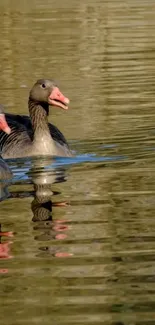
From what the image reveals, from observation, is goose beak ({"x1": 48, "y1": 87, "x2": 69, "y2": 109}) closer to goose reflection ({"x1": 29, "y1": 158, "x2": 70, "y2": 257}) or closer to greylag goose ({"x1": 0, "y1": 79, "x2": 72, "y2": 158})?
greylag goose ({"x1": 0, "y1": 79, "x2": 72, "y2": 158})

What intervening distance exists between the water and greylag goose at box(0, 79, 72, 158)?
0.98ft

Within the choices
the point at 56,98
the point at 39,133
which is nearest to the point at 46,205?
the point at 56,98

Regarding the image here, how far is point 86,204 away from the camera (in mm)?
12438

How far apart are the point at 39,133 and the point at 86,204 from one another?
4303mm

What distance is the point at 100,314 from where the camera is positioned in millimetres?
8430

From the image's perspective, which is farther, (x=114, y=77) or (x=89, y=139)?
(x=114, y=77)

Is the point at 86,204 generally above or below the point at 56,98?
below

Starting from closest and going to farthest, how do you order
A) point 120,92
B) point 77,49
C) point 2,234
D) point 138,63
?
point 2,234 → point 120,92 → point 138,63 → point 77,49

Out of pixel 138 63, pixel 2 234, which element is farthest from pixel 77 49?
pixel 2 234

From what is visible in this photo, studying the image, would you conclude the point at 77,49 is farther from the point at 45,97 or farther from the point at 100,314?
the point at 100,314

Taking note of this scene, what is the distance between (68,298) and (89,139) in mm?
8412

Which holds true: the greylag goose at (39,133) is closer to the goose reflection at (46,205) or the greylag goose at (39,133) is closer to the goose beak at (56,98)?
the goose beak at (56,98)

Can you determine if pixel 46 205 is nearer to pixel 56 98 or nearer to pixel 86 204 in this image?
pixel 86 204

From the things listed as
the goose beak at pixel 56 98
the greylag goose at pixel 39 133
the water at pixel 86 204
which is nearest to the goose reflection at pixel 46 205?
the water at pixel 86 204
